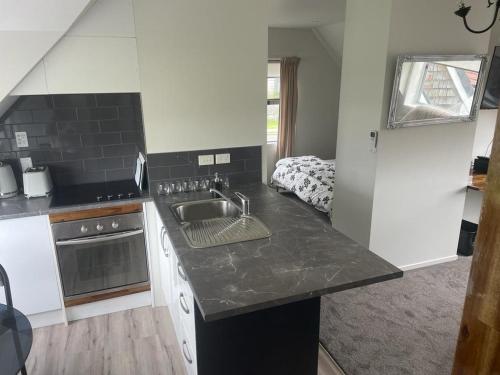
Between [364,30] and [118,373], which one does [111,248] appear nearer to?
[118,373]

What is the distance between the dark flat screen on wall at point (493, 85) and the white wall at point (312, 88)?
11.1 ft

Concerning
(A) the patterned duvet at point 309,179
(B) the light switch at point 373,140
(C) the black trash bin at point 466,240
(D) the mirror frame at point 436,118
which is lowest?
(C) the black trash bin at point 466,240

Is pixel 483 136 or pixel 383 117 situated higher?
pixel 383 117

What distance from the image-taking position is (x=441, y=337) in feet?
8.20

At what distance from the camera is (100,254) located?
101 inches

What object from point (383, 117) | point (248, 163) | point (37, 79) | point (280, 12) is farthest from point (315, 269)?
point (280, 12)

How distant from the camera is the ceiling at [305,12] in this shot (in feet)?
14.3

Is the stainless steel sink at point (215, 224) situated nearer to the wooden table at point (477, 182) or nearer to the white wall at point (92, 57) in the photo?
the white wall at point (92, 57)

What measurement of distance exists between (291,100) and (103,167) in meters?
4.16

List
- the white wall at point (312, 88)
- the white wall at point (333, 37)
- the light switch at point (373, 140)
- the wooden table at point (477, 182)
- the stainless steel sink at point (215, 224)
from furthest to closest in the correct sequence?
1. the white wall at point (312, 88)
2. the white wall at point (333, 37)
3. the wooden table at point (477, 182)
4. the light switch at point (373, 140)
5. the stainless steel sink at point (215, 224)

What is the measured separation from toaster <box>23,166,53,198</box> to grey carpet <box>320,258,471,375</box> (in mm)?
2200

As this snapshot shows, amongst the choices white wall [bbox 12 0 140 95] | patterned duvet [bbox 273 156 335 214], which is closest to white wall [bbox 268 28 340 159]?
patterned duvet [bbox 273 156 335 214]

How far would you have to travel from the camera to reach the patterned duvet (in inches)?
180

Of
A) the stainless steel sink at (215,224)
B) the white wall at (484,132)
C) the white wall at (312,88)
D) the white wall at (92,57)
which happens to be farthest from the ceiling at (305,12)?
the stainless steel sink at (215,224)
